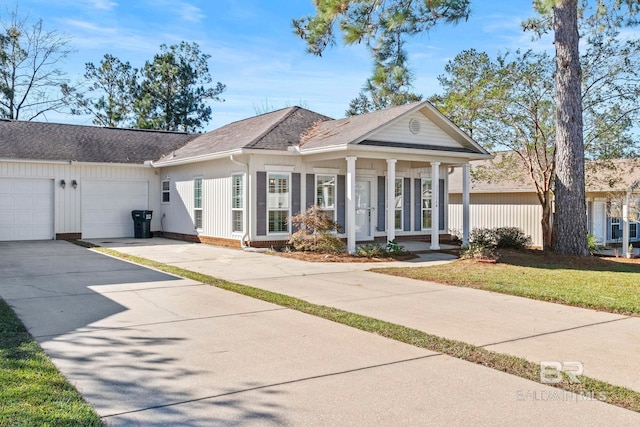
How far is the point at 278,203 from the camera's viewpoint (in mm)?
15648

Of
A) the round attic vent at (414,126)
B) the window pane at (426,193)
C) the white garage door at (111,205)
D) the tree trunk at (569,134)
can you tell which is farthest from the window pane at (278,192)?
the tree trunk at (569,134)

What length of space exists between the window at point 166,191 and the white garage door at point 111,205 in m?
0.61

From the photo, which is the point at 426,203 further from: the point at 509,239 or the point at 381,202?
the point at 509,239

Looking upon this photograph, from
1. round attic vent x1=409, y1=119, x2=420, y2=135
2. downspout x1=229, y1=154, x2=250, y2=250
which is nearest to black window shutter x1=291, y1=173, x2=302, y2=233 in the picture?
downspout x1=229, y1=154, x2=250, y2=250

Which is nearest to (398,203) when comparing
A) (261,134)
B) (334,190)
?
(334,190)

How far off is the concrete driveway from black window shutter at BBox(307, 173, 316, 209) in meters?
8.52

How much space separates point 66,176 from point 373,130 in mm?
10991

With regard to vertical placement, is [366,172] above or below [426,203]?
above

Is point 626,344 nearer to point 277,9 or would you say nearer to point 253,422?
point 253,422

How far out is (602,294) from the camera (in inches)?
337

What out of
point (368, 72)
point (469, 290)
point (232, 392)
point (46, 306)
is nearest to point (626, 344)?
point (469, 290)

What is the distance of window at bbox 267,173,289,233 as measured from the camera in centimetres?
1552

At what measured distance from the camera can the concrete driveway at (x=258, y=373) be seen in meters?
3.83

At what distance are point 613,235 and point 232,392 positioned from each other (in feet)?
81.6
